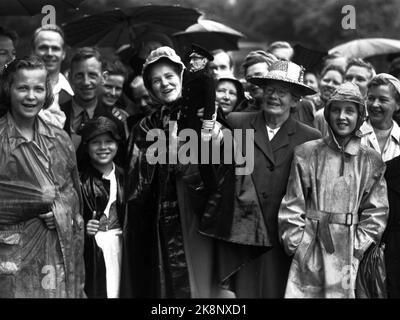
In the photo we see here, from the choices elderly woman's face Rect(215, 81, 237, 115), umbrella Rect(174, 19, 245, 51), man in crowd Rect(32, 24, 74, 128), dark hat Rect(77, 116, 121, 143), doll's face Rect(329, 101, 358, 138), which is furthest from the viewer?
umbrella Rect(174, 19, 245, 51)

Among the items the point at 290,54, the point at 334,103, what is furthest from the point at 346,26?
the point at 334,103

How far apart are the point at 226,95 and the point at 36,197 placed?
242 cm

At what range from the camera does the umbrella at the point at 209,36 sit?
9.51 meters

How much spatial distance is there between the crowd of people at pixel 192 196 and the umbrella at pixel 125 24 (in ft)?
5.99

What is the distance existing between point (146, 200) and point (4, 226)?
1.12 meters

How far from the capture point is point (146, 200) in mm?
6469

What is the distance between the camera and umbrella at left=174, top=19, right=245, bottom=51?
31.2 feet

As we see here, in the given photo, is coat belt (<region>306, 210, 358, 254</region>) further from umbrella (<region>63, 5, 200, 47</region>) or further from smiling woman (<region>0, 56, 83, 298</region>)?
umbrella (<region>63, 5, 200, 47</region>)

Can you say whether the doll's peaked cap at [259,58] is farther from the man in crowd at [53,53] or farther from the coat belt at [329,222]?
the coat belt at [329,222]

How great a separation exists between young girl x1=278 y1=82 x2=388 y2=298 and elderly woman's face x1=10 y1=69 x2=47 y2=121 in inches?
76.7

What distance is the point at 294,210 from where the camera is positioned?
20.5 ft

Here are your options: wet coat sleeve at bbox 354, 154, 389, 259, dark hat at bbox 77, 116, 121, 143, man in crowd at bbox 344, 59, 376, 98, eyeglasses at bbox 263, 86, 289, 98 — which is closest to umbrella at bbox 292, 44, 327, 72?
man in crowd at bbox 344, 59, 376, 98

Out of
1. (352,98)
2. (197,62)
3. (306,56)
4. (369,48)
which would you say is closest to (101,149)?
(197,62)
